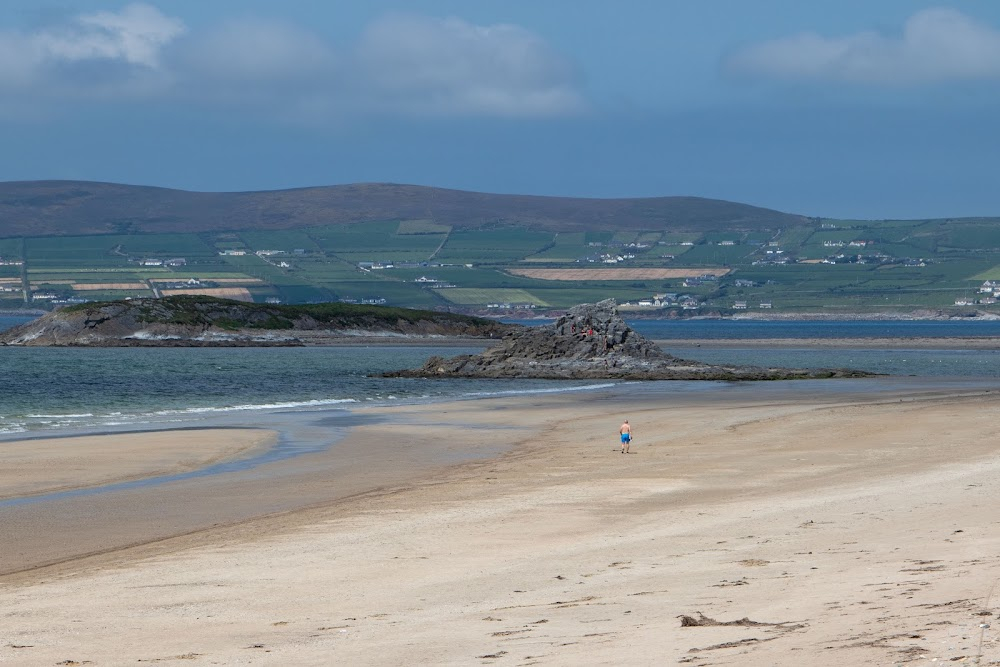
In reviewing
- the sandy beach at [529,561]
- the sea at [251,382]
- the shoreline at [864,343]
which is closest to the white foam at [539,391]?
the sea at [251,382]

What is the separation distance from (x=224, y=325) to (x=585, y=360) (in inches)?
2363

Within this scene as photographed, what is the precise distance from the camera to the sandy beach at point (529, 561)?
9484mm

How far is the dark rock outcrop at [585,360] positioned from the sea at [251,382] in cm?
356

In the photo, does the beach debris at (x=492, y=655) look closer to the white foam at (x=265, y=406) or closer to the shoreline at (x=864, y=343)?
the white foam at (x=265, y=406)

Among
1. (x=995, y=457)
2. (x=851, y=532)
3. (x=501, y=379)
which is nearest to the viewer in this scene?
(x=851, y=532)

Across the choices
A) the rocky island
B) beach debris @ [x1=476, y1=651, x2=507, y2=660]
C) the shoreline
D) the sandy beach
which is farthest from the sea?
beach debris @ [x1=476, y1=651, x2=507, y2=660]

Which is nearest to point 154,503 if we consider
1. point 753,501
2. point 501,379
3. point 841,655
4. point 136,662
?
point 753,501

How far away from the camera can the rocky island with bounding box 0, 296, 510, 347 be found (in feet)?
377

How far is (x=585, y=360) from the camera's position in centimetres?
6944

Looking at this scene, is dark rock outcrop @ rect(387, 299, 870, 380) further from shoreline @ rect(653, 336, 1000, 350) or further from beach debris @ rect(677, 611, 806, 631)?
beach debris @ rect(677, 611, 806, 631)

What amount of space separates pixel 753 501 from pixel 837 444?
10037 mm

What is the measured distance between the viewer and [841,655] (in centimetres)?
827

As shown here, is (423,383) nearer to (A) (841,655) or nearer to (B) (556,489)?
(B) (556,489)

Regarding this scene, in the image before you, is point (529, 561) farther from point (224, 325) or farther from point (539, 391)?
point (224, 325)
